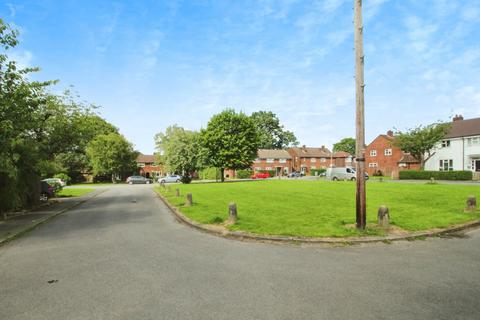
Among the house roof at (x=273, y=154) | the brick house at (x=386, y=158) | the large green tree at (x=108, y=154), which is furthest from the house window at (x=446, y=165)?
the large green tree at (x=108, y=154)

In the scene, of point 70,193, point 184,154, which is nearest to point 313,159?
point 184,154

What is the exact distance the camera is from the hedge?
115 ft

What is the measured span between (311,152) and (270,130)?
17315 mm

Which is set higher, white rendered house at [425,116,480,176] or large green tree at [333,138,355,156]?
large green tree at [333,138,355,156]

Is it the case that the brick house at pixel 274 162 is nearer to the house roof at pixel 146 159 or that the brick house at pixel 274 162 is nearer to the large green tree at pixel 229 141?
the house roof at pixel 146 159

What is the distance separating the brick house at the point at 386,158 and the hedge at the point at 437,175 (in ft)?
48.1

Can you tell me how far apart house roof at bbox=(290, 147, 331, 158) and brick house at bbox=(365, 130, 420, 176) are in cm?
2909

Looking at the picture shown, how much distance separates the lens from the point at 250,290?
14.9 ft

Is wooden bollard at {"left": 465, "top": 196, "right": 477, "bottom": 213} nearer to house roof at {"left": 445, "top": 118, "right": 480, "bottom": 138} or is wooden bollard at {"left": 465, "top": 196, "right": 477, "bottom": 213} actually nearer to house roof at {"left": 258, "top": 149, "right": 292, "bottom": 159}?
house roof at {"left": 445, "top": 118, "right": 480, "bottom": 138}

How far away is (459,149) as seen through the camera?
4391 centimetres

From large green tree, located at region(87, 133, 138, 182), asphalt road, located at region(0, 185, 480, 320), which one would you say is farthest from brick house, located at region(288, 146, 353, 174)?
asphalt road, located at region(0, 185, 480, 320)

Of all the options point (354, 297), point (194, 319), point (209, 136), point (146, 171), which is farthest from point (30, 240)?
point (146, 171)

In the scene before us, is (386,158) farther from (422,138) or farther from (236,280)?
(236,280)

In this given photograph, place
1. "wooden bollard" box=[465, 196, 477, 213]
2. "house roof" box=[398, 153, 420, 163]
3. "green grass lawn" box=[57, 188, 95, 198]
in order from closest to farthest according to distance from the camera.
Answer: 1. "wooden bollard" box=[465, 196, 477, 213]
2. "green grass lawn" box=[57, 188, 95, 198]
3. "house roof" box=[398, 153, 420, 163]
